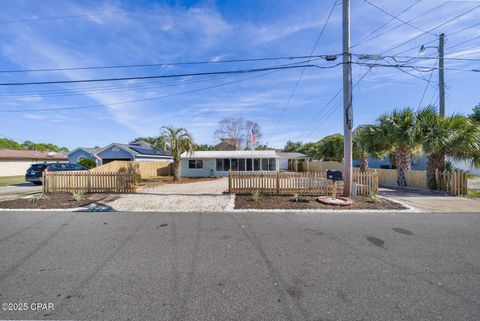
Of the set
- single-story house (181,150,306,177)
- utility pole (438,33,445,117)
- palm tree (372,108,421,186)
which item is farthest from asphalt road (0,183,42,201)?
utility pole (438,33,445,117)

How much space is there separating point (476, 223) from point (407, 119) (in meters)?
7.90

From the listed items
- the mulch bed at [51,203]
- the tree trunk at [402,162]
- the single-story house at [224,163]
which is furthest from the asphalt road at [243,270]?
the single-story house at [224,163]

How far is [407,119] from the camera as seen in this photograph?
12.0 meters

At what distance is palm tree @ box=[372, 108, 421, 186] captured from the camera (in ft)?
37.1

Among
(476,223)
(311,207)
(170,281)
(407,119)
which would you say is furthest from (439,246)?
(407,119)

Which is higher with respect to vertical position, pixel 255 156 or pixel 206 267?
pixel 255 156

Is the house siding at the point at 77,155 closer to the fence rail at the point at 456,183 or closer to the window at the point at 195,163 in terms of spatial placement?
the window at the point at 195,163

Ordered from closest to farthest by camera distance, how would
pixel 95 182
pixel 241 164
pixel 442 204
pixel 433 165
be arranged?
1. pixel 442 204
2. pixel 95 182
3. pixel 433 165
4. pixel 241 164

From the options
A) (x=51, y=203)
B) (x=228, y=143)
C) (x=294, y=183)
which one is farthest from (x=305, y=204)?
(x=228, y=143)

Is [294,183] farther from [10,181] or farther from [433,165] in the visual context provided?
[10,181]

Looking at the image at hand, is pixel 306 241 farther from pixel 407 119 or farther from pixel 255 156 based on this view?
pixel 255 156

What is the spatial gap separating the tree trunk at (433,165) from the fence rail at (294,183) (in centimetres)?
437

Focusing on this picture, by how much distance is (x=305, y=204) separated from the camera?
8.23m

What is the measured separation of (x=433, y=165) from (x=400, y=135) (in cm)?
229
